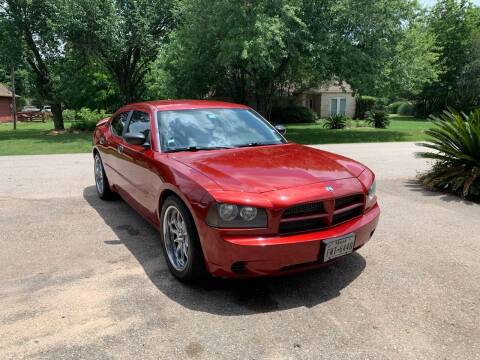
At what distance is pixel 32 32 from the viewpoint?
867 inches

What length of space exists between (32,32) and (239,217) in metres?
23.1

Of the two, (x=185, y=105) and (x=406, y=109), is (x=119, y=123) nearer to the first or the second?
(x=185, y=105)

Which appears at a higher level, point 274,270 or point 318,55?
point 318,55

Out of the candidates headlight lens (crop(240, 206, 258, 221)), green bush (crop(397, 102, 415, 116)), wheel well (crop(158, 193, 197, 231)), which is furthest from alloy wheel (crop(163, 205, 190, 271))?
green bush (crop(397, 102, 415, 116))

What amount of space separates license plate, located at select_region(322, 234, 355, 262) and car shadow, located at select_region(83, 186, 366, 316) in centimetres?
39

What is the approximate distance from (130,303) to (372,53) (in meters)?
16.7

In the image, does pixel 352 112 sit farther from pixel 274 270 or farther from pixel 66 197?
pixel 274 270

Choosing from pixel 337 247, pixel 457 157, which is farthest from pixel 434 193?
pixel 337 247

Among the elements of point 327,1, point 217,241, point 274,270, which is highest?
point 327,1

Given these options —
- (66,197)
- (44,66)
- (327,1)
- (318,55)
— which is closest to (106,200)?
(66,197)

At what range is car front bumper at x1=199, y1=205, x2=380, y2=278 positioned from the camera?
313 cm

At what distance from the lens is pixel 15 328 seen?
3.08 m

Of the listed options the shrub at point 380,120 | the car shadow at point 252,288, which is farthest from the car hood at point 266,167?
the shrub at point 380,120

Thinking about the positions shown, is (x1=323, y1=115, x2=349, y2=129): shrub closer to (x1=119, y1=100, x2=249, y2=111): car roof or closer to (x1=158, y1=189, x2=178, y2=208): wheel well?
(x1=119, y1=100, x2=249, y2=111): car roof
